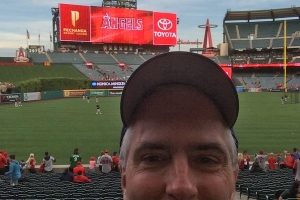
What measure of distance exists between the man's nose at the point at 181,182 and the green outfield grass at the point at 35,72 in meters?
60.8

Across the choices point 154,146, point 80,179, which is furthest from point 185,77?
point 80,179

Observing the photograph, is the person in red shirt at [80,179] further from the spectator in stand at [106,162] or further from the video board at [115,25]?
the video board at [115,25]

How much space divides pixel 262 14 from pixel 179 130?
3560 inches

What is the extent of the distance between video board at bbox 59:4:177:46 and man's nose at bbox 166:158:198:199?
70.4 m

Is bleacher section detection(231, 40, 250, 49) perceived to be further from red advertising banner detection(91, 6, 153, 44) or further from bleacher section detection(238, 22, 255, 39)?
red advertising banner detection(91, 6, 153, 44)

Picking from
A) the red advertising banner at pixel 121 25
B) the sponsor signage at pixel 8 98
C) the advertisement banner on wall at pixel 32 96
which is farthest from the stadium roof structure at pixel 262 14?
the sponsor signage at pixel 8 98

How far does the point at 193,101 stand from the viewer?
1.67 meters

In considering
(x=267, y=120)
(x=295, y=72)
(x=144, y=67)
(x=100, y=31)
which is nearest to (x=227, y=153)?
(x=144, y=67)

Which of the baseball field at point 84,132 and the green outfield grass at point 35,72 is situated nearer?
the baseball field at point 84,132

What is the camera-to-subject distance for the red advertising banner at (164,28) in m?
75.9

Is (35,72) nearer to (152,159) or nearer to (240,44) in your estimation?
(240,44)

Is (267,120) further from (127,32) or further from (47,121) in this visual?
(127,32)

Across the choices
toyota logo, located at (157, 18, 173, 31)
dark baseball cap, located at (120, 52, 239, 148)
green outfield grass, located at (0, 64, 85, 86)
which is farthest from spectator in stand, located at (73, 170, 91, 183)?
toyota logo, located at (157, 18, 173, 31)

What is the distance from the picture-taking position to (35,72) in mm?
63031
